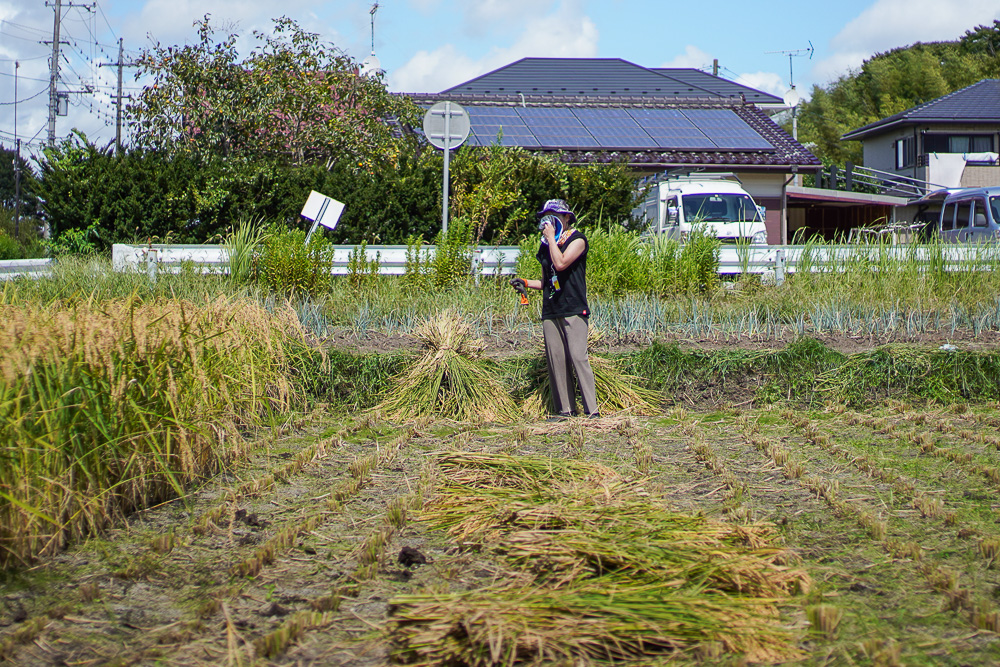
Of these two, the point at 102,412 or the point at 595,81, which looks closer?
the point at 102,412

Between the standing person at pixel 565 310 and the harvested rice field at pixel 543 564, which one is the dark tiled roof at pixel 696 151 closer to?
the standing person at pixel 565 310

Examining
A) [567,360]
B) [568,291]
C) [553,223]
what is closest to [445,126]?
[553,223]

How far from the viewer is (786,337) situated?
8.16 meters

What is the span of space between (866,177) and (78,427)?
3628cm

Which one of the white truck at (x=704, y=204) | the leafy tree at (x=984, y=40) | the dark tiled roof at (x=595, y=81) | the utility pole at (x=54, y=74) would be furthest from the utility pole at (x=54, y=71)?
the leafy tree at (x=984, y=40)

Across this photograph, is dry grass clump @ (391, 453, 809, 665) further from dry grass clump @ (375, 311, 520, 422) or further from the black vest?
the black vest

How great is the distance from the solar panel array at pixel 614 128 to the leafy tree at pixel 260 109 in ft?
17.8

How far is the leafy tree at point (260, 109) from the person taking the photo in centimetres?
1567

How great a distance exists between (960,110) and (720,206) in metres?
23.8

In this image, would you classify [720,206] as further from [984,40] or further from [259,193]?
[984,40]

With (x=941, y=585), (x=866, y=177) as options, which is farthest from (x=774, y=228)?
(x=941, y=585)

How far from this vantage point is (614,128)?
24.7 meters

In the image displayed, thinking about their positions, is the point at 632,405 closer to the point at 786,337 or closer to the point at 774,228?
the point at 786,337

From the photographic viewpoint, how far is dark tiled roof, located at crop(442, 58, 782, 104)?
1435 inches
